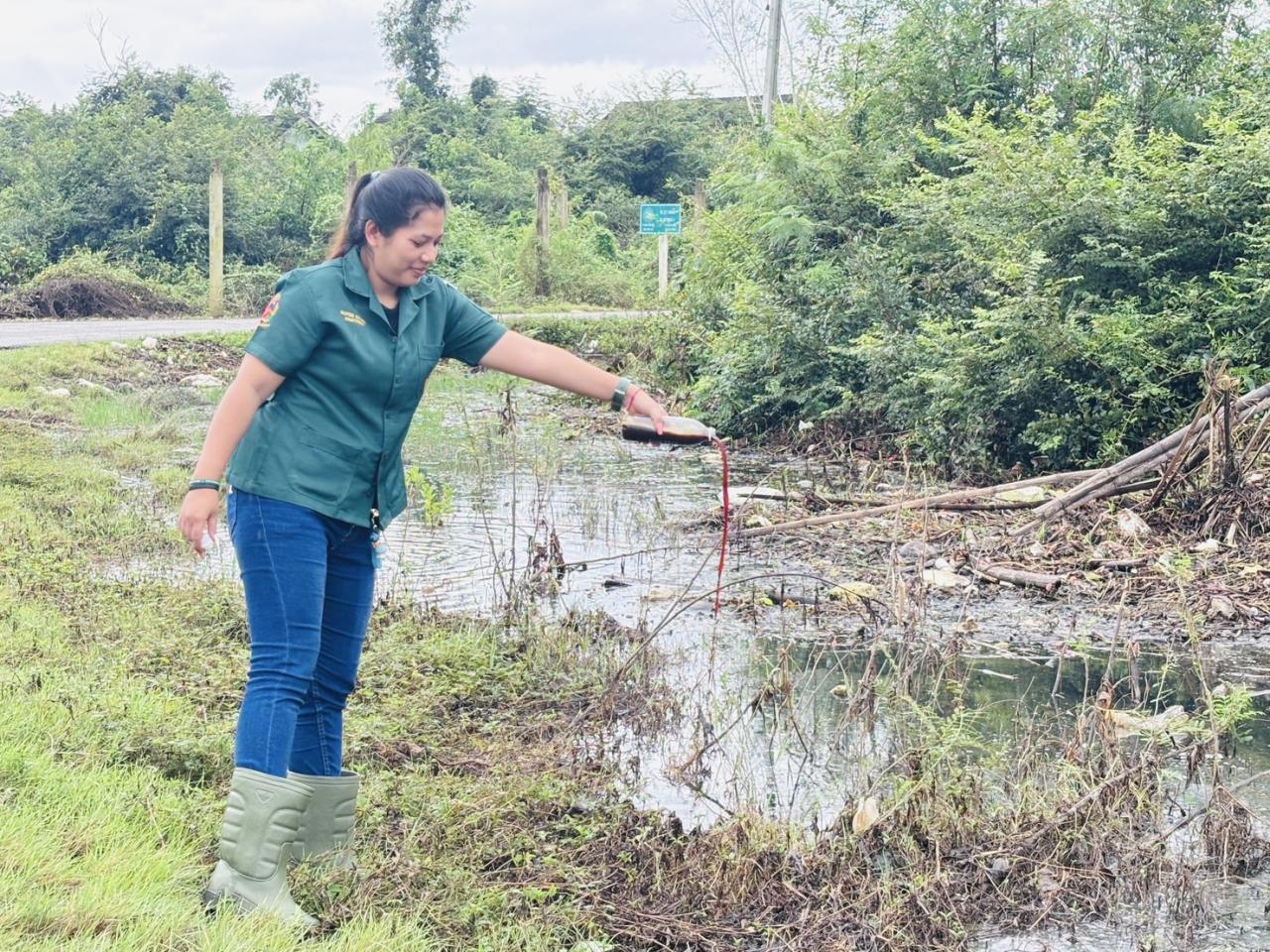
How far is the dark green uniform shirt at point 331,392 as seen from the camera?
11.1ft

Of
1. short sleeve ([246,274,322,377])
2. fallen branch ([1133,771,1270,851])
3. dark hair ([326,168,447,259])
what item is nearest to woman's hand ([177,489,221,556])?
short sleeve ([246,274,322,377])

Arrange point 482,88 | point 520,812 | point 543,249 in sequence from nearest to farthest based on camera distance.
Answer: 1. point 520,812
2. point 543,249
3. point 482,88

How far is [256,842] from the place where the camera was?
10.9 feet

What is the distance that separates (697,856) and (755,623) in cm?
286

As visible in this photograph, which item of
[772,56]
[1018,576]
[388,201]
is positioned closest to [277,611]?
[388,201]

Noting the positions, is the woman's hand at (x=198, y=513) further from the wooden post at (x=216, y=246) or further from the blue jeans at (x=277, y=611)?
the wooden post at (x=216, y=246)

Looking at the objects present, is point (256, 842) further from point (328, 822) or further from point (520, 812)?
point (520, 812)

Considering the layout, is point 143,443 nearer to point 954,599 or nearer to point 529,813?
point 954,599

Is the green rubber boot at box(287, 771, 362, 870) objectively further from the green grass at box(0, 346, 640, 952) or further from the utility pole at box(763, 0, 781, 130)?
the utility pole at box(763, 0, 781, 130)

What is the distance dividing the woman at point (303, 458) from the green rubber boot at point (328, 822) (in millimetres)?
30

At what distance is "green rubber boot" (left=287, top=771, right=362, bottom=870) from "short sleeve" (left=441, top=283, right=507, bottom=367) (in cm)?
121

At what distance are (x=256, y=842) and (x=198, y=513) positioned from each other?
2.70 feet

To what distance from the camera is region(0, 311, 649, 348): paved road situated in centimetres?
1680

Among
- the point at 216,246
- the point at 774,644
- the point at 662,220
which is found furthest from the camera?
the point at 662,220
